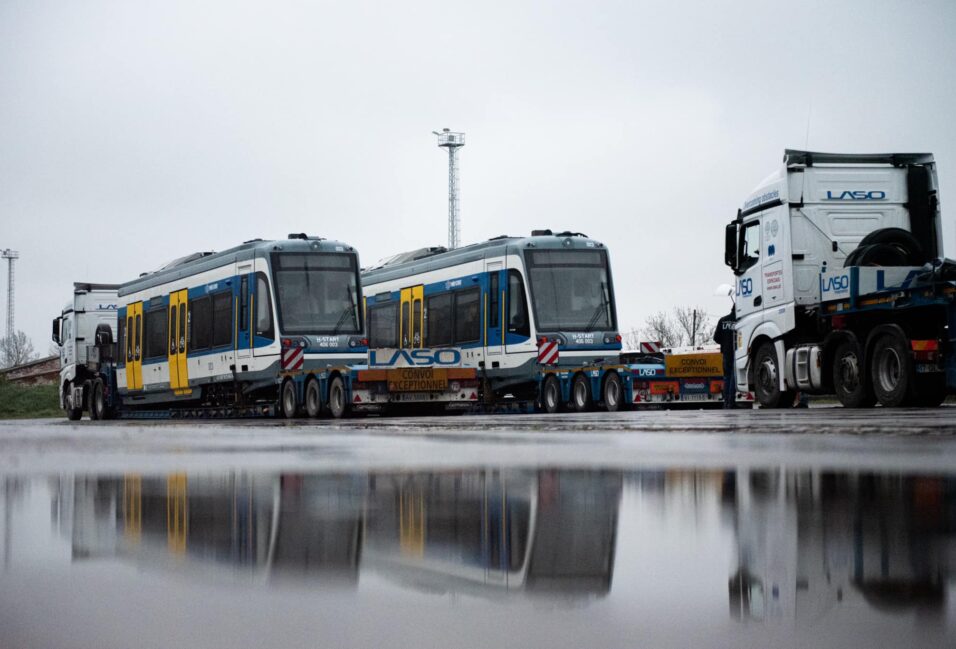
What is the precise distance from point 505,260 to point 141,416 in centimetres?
1195

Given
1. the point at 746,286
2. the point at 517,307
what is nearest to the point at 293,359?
the point at 517,307

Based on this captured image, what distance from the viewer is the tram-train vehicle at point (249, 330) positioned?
93.4ft

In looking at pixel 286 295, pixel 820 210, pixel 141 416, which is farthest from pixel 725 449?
pixel 141 416

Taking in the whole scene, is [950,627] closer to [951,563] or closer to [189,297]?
[951,563]

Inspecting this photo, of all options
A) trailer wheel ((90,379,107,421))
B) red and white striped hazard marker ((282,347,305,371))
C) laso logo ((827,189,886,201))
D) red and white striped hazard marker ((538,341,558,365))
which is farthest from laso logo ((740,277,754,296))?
trailer wheel ((90,379,107,421))

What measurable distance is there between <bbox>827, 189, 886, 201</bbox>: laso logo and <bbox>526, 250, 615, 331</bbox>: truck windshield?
7904mm

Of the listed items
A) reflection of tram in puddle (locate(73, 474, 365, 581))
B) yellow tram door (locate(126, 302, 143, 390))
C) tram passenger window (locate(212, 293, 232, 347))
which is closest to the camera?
reflection of tram in puddle (locate(73, 474, 365, 581))

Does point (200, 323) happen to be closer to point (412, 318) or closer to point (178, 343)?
point (178, 343)

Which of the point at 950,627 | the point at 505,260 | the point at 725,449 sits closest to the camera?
the point at 950,627

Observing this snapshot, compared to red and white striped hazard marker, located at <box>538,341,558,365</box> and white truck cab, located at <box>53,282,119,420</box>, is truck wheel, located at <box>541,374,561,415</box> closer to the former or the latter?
red and white striped hazard marker, located at <box>538,341,558,365</box>

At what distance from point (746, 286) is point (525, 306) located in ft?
21.1

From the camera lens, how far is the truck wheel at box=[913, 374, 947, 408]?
61.8 feet

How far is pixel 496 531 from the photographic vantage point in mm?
5008

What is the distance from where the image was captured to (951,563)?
3965mm
